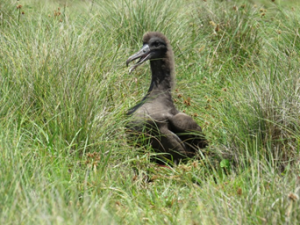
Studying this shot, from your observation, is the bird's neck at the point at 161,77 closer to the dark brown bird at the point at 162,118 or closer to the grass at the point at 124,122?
the dark brown bird at the point at 162,118

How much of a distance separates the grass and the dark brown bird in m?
0.12

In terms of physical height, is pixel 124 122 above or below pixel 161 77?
below

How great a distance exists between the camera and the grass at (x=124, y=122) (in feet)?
9.55

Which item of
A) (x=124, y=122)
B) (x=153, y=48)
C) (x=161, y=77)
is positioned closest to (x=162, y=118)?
(x=124, y=122)

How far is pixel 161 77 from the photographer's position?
4742mm

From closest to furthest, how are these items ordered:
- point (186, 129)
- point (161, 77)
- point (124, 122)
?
1. point (124, 122)
2. point (186, 129)
3. point (161, 77)

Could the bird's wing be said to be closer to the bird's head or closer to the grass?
the grass

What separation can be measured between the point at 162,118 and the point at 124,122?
320 mm

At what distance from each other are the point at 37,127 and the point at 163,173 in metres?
0.97

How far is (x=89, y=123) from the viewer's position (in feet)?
12.7

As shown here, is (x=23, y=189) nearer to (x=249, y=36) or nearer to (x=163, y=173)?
(x=163, y=173)

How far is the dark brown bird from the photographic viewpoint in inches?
172

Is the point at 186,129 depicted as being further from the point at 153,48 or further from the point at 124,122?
the point at 153,48

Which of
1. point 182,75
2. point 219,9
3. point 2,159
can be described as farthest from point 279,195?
point 219,9
